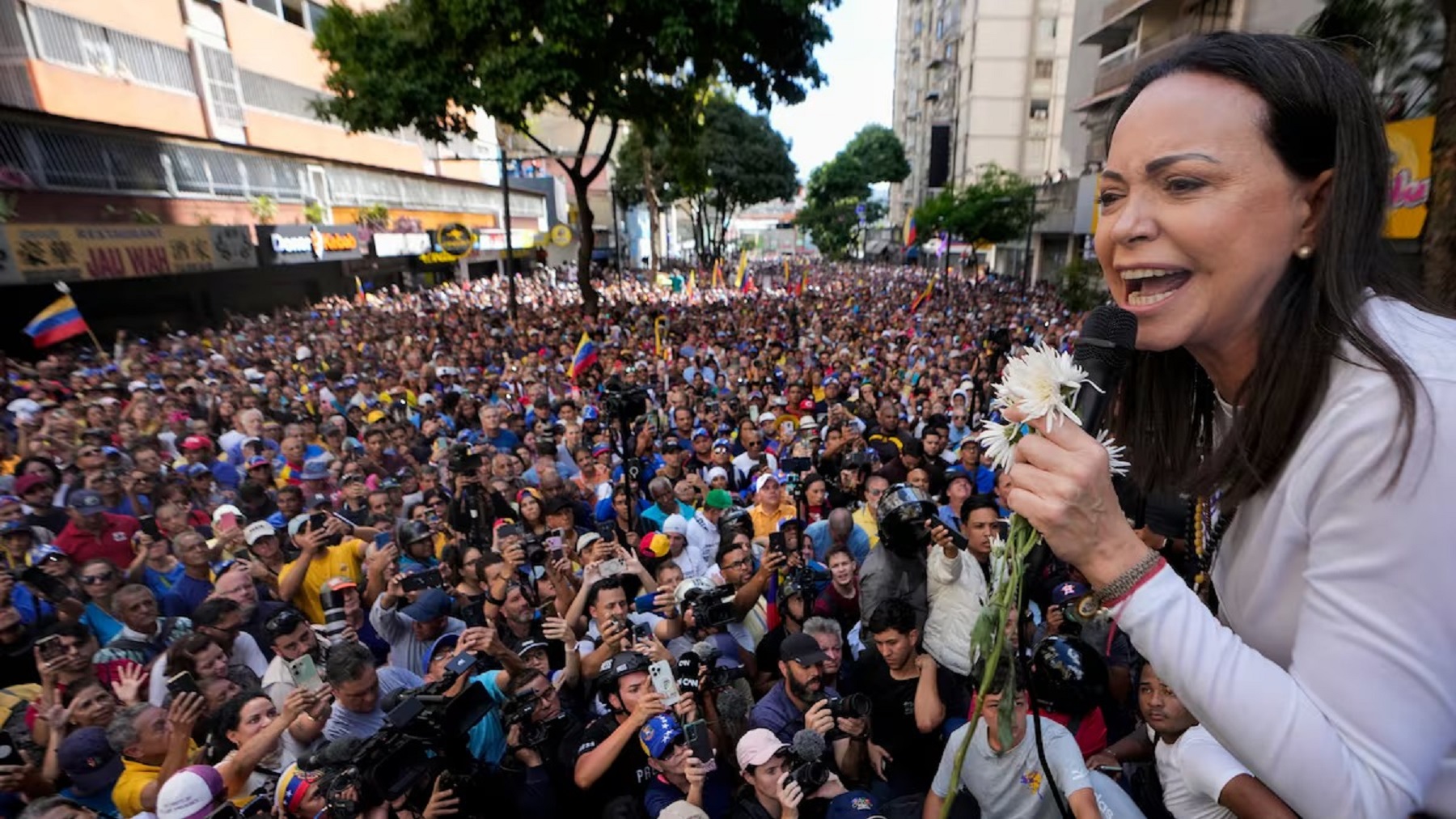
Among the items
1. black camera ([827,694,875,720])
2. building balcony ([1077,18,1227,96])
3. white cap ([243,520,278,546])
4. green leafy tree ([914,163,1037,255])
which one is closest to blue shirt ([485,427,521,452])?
white cap ([243,520,278,546])

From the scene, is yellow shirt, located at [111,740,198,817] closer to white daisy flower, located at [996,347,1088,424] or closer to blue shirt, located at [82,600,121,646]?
blue shirt, located at [82,600,121,646]

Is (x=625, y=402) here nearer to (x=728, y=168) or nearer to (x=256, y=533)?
(x=256, y=533)

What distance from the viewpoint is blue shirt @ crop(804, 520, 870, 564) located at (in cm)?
627

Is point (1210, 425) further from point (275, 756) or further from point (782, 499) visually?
point (782, 499)

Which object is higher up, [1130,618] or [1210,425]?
[1210,425]

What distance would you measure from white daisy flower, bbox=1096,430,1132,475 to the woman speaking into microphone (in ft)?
0.45

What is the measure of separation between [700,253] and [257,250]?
100ft

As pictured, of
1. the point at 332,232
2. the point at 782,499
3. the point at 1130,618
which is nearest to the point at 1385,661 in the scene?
the point at 1130,618

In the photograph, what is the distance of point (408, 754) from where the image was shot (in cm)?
302

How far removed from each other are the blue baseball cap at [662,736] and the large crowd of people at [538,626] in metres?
0.01

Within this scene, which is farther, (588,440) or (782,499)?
(588,440)

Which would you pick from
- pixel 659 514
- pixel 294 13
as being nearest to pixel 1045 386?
pixel 659 514

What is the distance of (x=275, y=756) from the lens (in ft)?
12.6

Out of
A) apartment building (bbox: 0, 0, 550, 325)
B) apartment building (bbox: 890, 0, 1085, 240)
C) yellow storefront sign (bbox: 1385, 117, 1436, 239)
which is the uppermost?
apartment building (bbox: 890, 0, 1085, 240)
